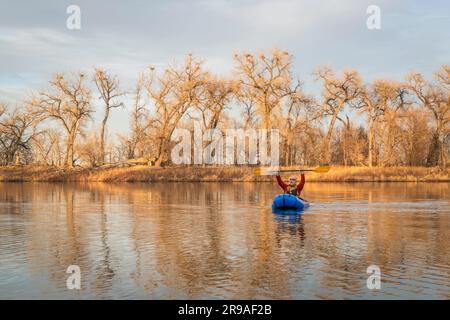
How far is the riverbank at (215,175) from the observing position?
51.0 metres

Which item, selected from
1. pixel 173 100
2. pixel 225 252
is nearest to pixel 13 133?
pixel 173 100

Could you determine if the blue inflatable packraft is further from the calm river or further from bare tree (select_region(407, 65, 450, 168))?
bare tree (select_region(407, 65, 450, 168))

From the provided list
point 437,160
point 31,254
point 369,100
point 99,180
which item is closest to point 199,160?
point 99,180

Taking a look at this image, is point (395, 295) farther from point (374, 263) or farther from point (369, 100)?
point (369, 100)

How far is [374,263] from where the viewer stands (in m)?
13.0

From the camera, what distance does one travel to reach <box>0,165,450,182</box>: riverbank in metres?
51.0

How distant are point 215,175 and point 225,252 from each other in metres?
38.7

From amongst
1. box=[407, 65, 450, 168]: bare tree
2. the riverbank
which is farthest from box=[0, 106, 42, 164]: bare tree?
box=[407, 65, 450, 168]: bare tree

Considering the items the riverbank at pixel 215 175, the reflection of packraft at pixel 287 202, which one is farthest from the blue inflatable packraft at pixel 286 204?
the riverbank at pixel 215 175

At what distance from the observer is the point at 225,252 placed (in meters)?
14.4

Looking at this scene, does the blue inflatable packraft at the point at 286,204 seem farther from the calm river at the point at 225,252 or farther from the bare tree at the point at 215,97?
the bare tree at the point at 215,97

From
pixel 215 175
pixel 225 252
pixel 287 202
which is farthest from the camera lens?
pixel 215 175

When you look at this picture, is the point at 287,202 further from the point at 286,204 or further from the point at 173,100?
the point at 173,100
